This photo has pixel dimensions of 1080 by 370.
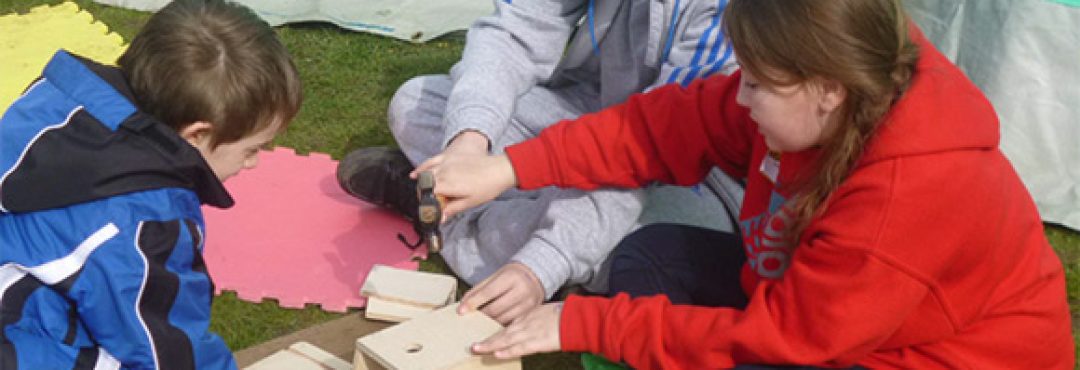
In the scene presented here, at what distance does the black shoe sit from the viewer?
301 cm

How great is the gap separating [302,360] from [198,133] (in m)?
0.60

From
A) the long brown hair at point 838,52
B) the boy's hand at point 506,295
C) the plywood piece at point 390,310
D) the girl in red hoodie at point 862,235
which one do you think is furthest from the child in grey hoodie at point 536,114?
the long brown hair at point 838,52

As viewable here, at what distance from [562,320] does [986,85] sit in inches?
70.6

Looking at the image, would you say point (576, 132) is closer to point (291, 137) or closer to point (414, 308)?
point (414, 308)

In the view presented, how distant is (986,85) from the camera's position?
3275 millimetres

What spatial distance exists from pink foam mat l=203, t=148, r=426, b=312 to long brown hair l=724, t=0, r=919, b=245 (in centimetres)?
128

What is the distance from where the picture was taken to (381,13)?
4.46 metres

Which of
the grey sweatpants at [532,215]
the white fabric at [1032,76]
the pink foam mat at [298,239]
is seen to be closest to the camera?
the grey sweatpants at [532,215]

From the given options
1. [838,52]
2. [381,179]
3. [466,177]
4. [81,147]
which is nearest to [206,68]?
[81,147]

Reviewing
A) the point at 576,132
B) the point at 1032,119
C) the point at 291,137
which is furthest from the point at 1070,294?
the point at 291,137

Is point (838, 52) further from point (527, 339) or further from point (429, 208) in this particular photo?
point (429, 208)

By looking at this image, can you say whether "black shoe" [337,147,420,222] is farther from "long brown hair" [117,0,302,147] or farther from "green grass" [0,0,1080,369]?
"long brown hair" [117,0,302,147]

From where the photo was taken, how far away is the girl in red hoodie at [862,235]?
1783 millimetres

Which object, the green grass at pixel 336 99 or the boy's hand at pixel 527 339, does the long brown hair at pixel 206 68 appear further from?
the green grass at pixel 336 99
